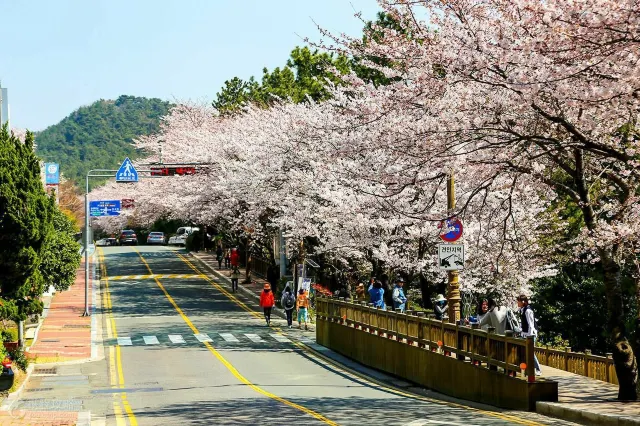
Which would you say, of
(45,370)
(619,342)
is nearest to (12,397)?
(45,370)

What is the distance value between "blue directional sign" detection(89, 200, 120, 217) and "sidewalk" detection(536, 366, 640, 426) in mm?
34474

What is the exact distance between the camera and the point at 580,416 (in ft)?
50.7

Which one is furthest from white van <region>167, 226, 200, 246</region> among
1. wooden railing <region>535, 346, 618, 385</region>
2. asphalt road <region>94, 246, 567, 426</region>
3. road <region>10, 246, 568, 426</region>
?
wooden railing <region>535, 346, 618, 385</region>

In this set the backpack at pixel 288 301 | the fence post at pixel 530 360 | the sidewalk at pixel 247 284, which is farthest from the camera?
the sidewalk at pixel 247 284

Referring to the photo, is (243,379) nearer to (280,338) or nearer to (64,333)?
(280,338)

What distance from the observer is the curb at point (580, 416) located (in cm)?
1422

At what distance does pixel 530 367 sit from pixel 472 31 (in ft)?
21.1

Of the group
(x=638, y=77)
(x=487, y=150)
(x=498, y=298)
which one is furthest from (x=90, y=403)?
(x=498, y=298)

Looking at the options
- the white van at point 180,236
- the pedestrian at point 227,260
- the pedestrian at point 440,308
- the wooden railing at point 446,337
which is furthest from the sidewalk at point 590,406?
the white van at point 180,236

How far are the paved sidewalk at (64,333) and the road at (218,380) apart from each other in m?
0.98

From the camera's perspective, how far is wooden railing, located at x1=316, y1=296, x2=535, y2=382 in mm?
17469

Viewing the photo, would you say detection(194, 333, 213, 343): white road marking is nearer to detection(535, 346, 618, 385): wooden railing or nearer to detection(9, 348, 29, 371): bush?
detection(9, 348, 29, 371): bush

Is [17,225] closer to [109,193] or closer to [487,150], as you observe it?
[487,150]

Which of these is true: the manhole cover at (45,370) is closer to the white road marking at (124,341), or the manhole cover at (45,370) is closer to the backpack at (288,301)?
the white road marking at (124,341)
